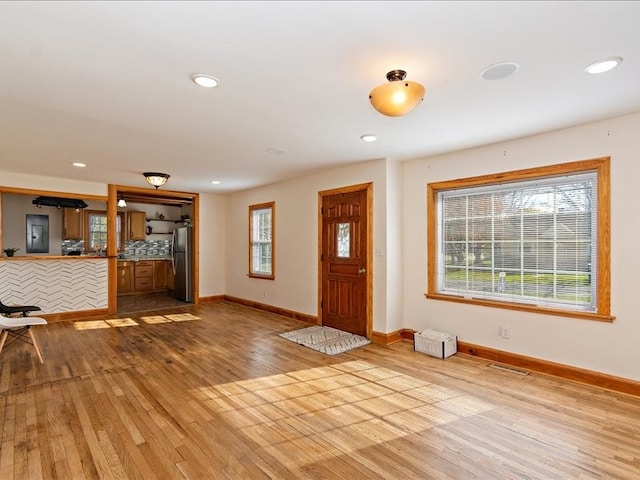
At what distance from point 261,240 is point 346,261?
253 cm

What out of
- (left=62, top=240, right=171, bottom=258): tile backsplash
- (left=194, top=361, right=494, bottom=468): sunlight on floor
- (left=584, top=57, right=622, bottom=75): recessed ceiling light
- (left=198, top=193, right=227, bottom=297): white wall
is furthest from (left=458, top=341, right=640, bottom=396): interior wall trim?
(left=62, top=240, right=171, bottom=258): tile backsplash

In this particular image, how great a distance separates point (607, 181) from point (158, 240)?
32.2 ft

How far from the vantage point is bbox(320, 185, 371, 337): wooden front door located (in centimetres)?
484

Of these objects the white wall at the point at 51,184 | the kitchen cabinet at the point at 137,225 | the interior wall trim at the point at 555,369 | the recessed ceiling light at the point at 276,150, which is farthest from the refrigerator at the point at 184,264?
the interior wall trim at the point at 555,369

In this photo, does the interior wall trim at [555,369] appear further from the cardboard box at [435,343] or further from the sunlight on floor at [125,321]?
the sunlight on floor at [125,321]

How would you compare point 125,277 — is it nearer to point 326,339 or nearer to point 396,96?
point 326,339

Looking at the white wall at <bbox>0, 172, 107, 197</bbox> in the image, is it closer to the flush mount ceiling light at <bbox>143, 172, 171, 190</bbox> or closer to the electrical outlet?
the flush mount ceiling light at <bbox>143, 172, 171, 190</bbox>

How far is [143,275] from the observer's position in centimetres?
892

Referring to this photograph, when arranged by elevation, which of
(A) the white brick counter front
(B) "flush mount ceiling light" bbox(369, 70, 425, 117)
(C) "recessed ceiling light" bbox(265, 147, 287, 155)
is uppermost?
(C) "recessed ceiling light" bbox(265, 147, 287, 155)

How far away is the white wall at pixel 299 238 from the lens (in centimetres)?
464

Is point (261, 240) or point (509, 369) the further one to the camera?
point (261, 240)

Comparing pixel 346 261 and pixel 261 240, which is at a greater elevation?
pixel 261 240

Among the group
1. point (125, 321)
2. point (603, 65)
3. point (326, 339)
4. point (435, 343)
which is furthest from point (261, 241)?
point (603, 65)

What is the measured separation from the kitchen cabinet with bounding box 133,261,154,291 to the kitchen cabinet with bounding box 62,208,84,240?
4.85 feet
